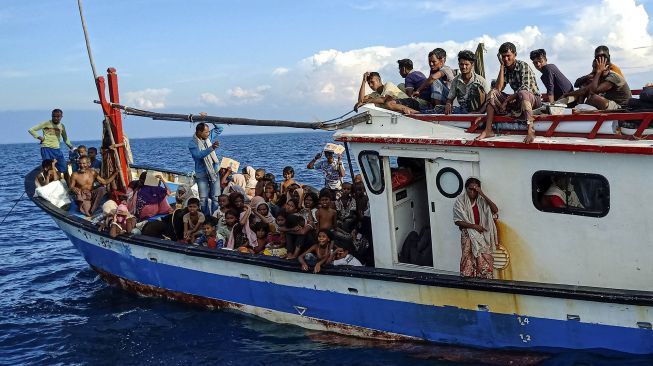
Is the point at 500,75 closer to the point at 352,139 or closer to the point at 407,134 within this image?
the point at 407,134

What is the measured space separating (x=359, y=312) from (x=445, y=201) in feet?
6.08

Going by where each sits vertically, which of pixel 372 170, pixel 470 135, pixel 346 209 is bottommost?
pixel 346 209

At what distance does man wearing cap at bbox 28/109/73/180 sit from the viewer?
1266 cm

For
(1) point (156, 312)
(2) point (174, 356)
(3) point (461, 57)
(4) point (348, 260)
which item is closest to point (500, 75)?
(3) point (461, 57)

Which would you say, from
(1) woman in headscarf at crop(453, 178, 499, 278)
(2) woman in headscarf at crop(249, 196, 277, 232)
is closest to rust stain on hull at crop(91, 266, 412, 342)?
(2) woman in headscarf at crop(249, 196, 277, 232)

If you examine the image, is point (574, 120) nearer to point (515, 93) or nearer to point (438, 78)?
point (515, 93)

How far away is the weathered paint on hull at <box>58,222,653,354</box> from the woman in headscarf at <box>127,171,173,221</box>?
2.87ft

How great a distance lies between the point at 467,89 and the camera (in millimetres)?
7465

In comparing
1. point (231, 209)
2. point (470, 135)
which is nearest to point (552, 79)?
point (470, 135)

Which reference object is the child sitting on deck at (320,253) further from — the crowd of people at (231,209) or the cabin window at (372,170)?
the cabin window at (372,170)

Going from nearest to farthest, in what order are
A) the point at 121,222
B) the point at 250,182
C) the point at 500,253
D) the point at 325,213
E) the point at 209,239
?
the point at 500,253
the point at 325,213
the point at 209,239
the point at 121,222
the point at 250,182

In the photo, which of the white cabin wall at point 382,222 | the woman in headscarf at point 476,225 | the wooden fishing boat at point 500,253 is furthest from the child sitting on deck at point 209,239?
the woman in headscarf at point 476,225

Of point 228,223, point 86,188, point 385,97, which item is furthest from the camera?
point 86,188

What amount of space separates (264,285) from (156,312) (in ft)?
7.83
